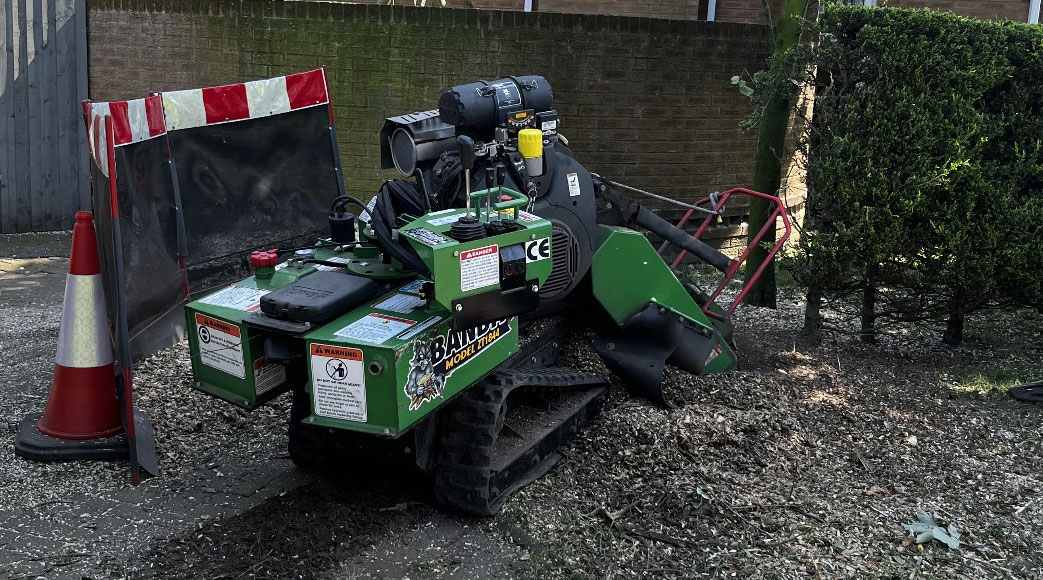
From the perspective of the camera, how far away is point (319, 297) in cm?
415

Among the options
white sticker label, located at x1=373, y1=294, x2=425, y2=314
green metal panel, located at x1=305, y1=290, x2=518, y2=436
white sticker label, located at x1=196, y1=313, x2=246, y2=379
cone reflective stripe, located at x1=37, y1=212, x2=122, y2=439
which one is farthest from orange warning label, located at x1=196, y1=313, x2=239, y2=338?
cone reflective stripe, located at x1=37, y1=212, x2=122, y2=439

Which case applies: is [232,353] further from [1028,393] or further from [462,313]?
[1028,393]

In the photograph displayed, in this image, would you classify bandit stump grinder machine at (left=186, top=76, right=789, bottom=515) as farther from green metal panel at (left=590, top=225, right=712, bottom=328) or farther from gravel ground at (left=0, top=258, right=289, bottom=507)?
gravel ground at (left=0, top=258, right=289, bottom=507)

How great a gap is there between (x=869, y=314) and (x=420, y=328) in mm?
3871

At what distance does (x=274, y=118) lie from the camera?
6293 mm

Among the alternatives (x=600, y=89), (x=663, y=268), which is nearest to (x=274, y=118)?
(x=663, y=268)

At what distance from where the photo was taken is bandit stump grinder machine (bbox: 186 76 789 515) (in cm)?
398

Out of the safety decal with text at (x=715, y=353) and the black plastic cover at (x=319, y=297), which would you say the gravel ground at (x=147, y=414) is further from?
the safety decal with text at (x=715, y=353)

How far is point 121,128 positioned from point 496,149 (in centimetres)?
184

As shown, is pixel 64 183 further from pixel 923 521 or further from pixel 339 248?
pixel 923 521

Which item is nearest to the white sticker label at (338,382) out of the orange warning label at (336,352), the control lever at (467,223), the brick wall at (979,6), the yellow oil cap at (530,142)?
the orange warning label at (336,352)

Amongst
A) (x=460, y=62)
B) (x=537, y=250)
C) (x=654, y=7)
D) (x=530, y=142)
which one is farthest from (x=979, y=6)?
(x=537, y=250)

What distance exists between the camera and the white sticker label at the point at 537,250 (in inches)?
165

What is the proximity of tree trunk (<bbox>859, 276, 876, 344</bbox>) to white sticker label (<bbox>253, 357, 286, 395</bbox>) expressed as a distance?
3.91m
